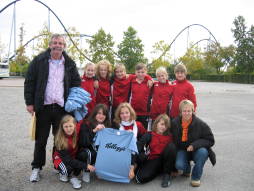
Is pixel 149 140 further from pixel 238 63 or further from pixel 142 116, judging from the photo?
pixel 238 63

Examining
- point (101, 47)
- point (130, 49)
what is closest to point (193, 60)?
point (130, 49)

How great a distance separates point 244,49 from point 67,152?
55685mm

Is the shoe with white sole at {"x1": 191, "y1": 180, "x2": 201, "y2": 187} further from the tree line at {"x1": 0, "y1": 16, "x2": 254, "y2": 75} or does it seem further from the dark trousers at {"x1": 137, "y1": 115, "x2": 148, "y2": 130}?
the tree line at {"x1": 0, "y1": 16, "x2": 254, "y2": 75}

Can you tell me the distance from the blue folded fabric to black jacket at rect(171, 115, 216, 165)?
4.63 feet

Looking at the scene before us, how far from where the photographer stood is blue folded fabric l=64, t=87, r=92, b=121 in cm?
404

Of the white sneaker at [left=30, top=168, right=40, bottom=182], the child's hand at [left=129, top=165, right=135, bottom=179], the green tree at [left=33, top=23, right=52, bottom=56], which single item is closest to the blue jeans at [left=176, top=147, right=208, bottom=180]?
the child's hand at [left=129, top=165, right=135, bottom=179]

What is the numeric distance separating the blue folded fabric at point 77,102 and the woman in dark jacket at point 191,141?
4.63 feet

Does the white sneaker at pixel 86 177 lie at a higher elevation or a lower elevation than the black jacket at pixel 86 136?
lower

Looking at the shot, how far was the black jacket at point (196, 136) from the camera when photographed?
13.4 feet

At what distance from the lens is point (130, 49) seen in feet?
161

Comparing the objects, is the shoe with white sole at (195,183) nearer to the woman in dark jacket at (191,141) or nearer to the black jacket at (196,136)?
the woman in dark jacket at (191,141)

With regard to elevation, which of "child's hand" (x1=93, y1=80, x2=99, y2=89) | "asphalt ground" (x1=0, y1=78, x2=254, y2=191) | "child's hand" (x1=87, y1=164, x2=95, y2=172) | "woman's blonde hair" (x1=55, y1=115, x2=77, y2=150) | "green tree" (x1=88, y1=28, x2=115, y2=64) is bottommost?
"asphalt ground" (x1=0, y1=78, x2=254, y2=191)

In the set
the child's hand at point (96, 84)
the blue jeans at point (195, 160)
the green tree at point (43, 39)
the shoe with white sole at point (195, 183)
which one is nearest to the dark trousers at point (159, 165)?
the blue jeans at point (195, 160)

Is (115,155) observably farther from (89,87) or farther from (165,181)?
(89,87)
